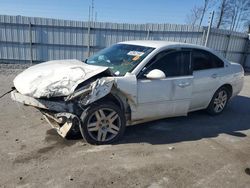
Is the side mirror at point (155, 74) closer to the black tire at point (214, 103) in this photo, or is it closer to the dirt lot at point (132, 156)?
the dirt lot at point (132, 156)

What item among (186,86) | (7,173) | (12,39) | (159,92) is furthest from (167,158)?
(12,39)

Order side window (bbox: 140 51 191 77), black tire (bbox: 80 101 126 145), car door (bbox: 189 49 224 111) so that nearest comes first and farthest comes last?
black tire (bbox: 80 101 126 145) < side window (bbox: 140 51 191 77) < car door (bbox: 189 49 224 111)

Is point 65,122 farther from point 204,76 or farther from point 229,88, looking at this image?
point 229,88

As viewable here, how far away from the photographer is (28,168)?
318cm

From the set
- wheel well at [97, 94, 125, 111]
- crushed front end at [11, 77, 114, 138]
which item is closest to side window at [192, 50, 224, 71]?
wheel well at [97, 94, 125, 111]

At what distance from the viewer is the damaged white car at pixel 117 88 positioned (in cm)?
358

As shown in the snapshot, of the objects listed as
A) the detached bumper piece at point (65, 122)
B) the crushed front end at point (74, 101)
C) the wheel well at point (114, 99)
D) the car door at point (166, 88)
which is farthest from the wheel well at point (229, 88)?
the detached bumper piece at point (65, 122)

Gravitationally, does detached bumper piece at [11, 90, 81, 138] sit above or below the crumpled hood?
below

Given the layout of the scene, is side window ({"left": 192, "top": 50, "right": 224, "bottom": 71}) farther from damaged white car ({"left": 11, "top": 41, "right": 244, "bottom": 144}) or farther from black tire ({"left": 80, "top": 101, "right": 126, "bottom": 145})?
black tire ({"left": 80, "top": 101, "right": 126, "bottom": 145})

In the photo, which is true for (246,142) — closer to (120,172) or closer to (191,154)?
(191,154)

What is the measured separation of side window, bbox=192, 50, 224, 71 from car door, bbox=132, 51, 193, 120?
9.8 inches

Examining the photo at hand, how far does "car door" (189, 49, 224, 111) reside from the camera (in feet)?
16.0

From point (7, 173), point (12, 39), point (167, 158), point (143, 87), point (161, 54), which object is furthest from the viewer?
point (12, 39)

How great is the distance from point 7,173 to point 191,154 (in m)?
2.71
